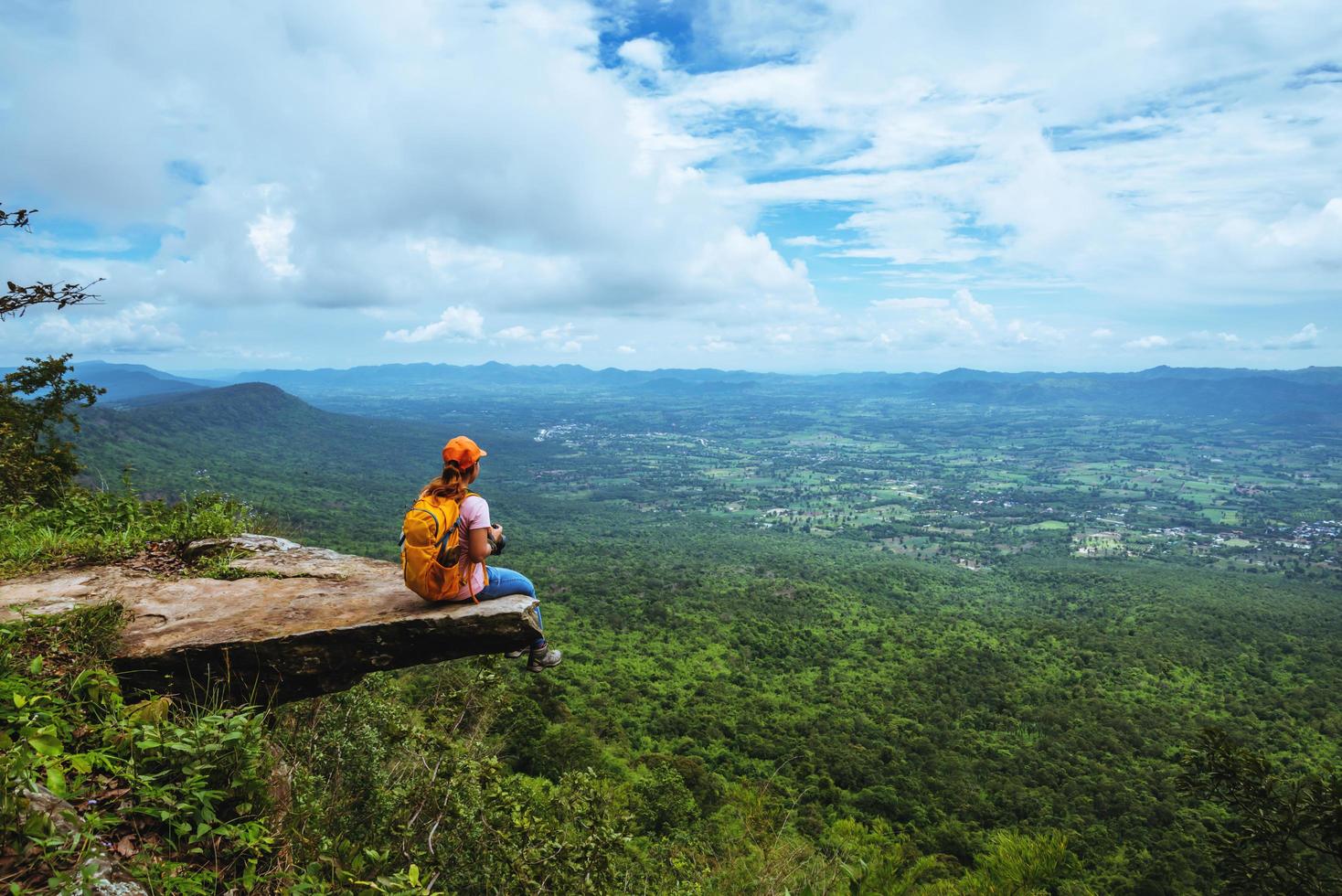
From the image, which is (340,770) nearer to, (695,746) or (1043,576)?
(695,746)

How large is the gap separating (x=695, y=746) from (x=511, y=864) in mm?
30263

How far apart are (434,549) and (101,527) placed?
6.36 meters

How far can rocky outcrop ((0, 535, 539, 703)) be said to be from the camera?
5.17 metres

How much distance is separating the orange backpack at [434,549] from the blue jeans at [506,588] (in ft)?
1.30

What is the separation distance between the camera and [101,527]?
8453 millimetres

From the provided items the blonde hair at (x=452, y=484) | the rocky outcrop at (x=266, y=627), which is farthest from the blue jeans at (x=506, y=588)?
the blonde hair at (x=452, y=484)

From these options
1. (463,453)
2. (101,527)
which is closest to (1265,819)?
(463,453)

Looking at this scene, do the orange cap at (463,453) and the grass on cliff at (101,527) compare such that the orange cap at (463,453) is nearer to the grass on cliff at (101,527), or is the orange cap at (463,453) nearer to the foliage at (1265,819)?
the grass on cliff at (101,527)

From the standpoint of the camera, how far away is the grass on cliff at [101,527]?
22.3ft

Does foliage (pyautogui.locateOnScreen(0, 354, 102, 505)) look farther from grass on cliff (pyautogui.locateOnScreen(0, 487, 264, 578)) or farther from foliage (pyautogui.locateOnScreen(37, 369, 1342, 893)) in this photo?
foliage (pyautogui.locateOnScreen(37, 369, 1342, 893))

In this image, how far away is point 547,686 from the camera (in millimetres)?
36031

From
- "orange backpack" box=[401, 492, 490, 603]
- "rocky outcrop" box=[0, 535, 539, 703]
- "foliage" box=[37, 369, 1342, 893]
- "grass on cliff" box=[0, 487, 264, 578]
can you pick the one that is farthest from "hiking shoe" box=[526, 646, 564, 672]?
"grass on cliff" box=[0, 487, 264, 578]

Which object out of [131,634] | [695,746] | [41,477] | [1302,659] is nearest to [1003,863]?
[131,634]

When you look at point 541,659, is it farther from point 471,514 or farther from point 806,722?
point 806,722
